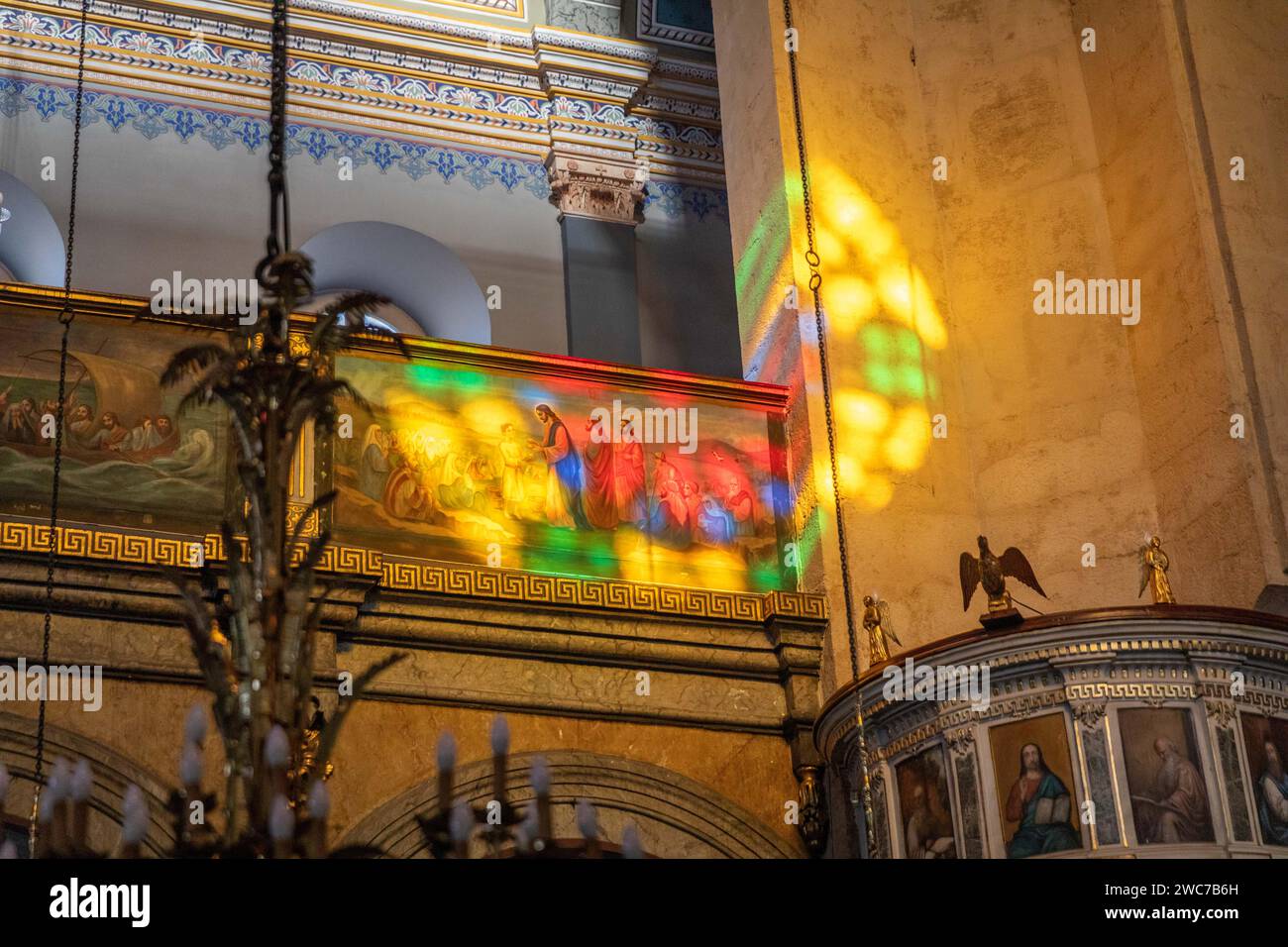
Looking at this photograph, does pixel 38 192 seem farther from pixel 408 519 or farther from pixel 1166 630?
pixel 1166 630

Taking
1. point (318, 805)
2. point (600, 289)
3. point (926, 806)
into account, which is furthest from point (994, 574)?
point (600, 289)

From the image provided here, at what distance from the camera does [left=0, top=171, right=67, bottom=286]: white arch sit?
13109mm

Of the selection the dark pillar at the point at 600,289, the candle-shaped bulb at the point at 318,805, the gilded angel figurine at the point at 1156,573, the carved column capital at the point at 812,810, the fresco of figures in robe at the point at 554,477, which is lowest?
the candle-shaped bulb at the point at 318,805

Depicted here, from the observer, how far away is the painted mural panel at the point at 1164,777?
8.45 m

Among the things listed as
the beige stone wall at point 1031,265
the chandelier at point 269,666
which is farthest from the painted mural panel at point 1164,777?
the chandelier at point 269,666

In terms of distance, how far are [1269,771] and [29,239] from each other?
8018mm

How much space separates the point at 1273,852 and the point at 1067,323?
143 inches

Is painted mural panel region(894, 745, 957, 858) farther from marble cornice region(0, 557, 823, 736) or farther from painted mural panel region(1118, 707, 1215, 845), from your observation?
marble cornice region(0, 557, 823, 736)

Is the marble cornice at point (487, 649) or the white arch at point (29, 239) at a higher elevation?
the white arch at point (29, 239)

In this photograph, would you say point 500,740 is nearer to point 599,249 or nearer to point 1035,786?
point 1035,786

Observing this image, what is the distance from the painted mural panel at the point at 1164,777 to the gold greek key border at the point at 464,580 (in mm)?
2174

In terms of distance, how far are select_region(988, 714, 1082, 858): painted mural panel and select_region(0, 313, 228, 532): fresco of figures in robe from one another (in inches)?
141

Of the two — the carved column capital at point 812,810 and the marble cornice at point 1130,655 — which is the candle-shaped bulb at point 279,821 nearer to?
the marble cornice at point 1130,655
